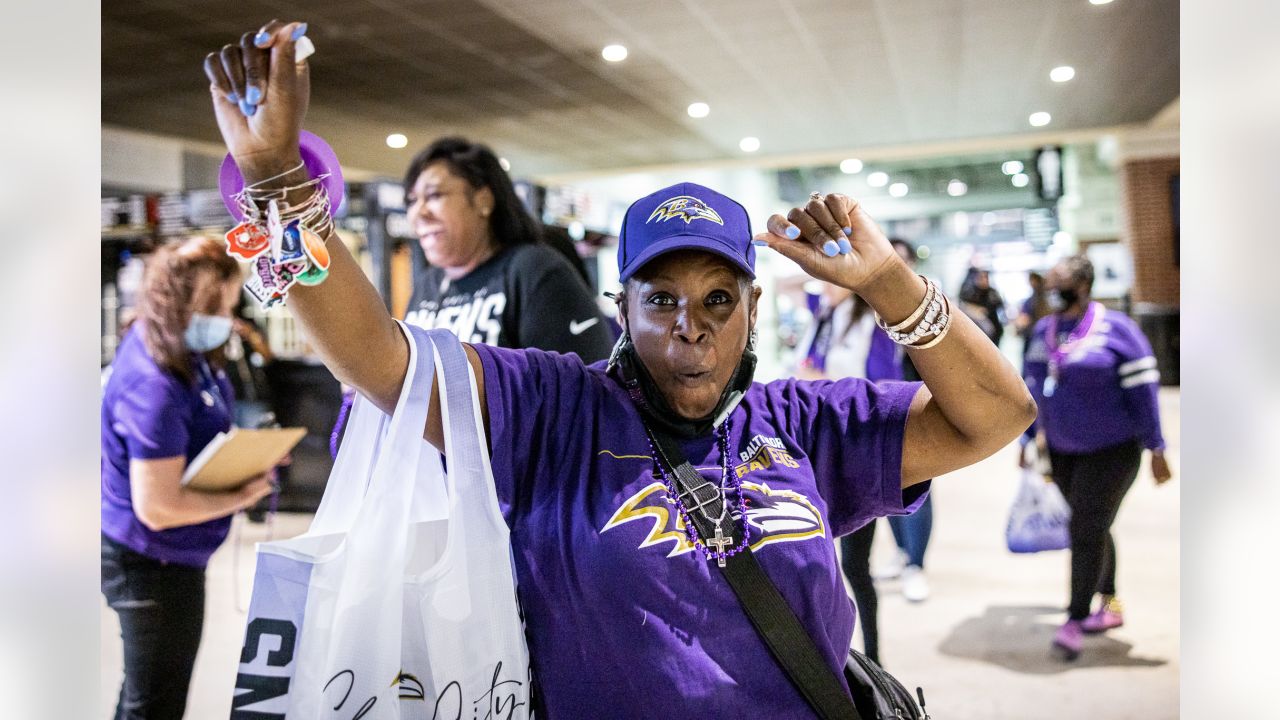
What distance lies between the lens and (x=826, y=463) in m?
1.37

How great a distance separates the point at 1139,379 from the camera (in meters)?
3.77

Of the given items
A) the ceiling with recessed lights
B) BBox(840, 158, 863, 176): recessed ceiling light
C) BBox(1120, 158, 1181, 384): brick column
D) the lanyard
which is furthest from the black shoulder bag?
BBox(1120, 158, 1181, 384): brick column

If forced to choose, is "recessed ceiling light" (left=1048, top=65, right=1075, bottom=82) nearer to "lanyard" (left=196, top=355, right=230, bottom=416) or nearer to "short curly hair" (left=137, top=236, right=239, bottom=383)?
"short curly hair" (left=137, top=236, right=239, bottom=383)

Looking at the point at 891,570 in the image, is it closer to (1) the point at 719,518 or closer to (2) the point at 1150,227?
(1) the point at 719,518

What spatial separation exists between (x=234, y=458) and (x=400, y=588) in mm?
1434

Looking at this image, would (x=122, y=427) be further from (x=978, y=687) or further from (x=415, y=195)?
(x=978, y=687)

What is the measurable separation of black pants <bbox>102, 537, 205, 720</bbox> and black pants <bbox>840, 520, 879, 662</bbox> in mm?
2141

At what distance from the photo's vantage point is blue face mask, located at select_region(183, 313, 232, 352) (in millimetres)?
2428

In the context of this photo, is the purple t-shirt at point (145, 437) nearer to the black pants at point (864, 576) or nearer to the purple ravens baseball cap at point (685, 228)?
the purple ravens baseball cap at point (685, 228)
